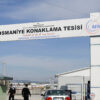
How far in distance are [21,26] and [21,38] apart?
2.25 ft

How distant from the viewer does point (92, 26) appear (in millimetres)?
15883

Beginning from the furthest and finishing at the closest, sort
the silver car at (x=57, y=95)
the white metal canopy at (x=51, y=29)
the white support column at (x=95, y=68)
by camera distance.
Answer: the silver car at (x=57, y=95) → the white metal canopy at (x=51, y=29) → the white support column at (x=95, y=68)

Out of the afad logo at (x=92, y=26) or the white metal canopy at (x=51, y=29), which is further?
the white metal canopy at (x=51, y=29)

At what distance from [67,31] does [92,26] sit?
1419 mm

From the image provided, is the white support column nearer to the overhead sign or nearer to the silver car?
the overhead sign

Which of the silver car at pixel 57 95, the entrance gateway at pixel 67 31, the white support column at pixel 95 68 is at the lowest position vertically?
the silver car at pixel 57 95

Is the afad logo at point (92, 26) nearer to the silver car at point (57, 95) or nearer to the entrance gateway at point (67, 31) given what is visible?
the entrance gateway at point (67, 31)

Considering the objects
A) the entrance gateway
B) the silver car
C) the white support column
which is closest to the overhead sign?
the entrance gateway

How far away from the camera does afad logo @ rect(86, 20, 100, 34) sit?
51.8ft

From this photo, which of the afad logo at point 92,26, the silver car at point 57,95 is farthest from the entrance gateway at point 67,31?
the silver car at point 57,95

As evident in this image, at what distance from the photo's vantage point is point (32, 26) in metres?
17.3

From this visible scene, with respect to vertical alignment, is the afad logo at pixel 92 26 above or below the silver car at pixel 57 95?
above

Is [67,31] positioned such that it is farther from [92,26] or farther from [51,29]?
[92,26]

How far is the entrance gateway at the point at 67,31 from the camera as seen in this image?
1571cm
